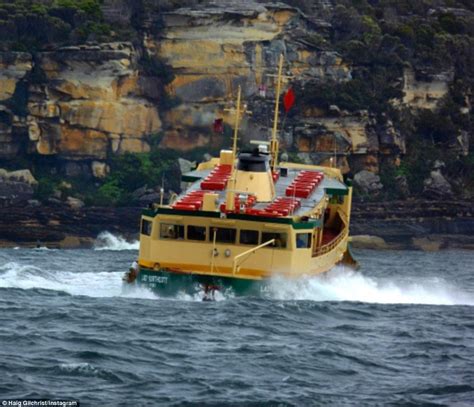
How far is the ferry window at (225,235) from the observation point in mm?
66000

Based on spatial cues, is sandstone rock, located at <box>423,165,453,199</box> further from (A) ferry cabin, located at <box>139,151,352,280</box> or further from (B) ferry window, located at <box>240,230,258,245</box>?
(B) ferry window, located at <box>240,230,258,245</box>

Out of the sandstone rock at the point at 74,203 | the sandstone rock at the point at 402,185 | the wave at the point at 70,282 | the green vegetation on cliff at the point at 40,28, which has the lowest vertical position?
the sandstone rock at the point at 74,203

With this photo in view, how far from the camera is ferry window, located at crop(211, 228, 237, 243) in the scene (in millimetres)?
66000

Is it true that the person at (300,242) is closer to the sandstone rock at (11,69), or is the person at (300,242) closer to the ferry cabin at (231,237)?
the ferry cabin at (231,237)

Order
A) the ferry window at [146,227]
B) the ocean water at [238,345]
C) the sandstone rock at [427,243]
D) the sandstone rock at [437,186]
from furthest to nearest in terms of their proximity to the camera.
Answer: the sandstone rock at [437,186], the sandstone rock at [427,243], the ferry window at [146,227], the ocean water at [238,345]

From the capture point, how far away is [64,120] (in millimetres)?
124125

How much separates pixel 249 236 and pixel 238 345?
490 inches

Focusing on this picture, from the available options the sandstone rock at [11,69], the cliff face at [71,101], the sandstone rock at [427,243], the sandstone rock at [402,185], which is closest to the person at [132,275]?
the sandstone rock at [427,243]

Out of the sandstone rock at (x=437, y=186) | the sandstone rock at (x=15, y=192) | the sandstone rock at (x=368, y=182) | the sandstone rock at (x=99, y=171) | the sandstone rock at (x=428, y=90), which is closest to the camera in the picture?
the sandstone rock at (x=15, y=192)

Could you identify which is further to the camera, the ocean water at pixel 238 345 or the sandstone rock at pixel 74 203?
the sandstone rock at pixel 74 203

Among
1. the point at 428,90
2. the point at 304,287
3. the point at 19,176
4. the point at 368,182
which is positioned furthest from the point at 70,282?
the point at 428,90

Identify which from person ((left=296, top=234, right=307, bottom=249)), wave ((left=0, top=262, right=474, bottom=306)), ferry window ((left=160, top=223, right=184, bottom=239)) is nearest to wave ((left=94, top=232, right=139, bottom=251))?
wave ((left=0, top=262, right=474, bottom=306))

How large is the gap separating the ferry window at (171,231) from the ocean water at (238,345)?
2.33 meters

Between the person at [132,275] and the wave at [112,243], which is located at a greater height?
the person at [132,275]
